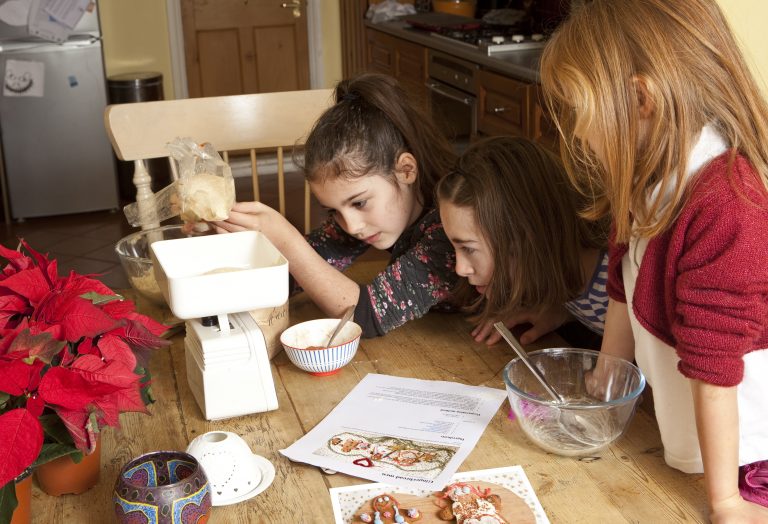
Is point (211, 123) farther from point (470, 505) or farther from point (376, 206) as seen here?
point (470, 505)

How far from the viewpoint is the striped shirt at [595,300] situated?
1.51 m

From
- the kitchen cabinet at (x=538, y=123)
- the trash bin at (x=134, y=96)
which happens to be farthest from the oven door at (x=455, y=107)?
the trash bin at (x=134, y=96)

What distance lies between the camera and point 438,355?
139cm

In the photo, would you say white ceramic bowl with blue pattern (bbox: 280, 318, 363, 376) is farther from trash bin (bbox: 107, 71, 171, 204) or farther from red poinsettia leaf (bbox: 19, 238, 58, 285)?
trash bin (bbox: 107, 71, 171, 204)

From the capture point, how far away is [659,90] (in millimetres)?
974

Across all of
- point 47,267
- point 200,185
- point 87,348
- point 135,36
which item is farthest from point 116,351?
point 135,36

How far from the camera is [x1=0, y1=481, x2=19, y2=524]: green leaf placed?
2.86ft

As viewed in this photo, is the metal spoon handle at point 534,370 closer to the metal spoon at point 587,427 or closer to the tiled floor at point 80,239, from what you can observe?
the metal spoon at point 587,427

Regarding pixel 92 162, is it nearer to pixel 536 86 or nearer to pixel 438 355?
pixel 536 86

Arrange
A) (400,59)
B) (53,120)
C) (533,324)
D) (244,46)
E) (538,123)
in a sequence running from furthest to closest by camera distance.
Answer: (244,46) < (53,120) < (400,59) < (538,123) < (533,324)

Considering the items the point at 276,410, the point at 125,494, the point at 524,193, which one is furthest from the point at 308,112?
the point at 125,494

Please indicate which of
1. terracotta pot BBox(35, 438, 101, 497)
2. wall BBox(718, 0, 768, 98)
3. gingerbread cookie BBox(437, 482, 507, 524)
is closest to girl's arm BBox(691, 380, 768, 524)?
gingerbread cookie BBox(437, 482, 507, 524)

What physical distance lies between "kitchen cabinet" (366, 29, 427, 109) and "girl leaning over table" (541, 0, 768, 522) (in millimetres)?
2656

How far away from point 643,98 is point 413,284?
619 millimetres
